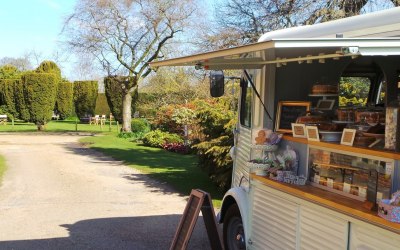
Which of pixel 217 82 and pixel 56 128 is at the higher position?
pixel 217 82

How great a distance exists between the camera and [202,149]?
1070cm

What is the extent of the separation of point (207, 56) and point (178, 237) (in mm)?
2181

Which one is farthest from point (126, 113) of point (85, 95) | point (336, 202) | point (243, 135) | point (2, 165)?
point (336, 202)

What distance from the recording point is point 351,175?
3.61 m

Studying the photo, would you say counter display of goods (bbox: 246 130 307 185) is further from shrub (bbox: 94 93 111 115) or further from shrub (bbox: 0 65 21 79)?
shrub (bbox: 94 93 111 115)

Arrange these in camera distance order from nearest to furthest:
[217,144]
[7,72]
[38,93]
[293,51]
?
[293,51], [217,144], [38,93], [7,72]

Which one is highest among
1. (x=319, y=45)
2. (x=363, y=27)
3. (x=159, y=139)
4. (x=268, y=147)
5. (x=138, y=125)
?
(x=363, y=27)

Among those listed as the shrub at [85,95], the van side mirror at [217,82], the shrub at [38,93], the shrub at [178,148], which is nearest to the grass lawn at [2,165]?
the shrub at [178,148]

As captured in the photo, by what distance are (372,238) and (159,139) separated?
67.1ft

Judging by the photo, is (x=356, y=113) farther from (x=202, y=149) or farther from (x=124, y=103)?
(x=124, y=103)

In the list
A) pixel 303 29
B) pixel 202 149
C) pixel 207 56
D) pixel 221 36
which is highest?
pixel 221 36

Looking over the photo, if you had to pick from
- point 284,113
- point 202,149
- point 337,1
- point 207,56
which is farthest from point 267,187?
point 337,1

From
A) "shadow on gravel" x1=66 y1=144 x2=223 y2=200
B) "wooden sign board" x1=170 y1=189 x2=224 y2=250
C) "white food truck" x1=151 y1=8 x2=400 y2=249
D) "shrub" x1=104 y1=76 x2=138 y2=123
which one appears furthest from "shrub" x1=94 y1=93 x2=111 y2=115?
"wooden sign board" x1=170 y1=189 x2=224 y2=250

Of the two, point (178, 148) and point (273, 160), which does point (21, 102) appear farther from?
point (273, 160)
